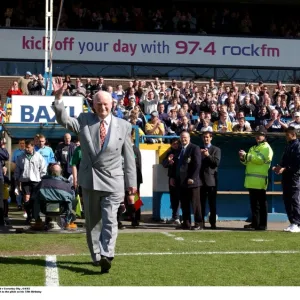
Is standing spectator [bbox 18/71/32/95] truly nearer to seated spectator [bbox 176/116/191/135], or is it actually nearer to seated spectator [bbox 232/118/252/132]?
seated spectator [bbox 176/116/191/135]

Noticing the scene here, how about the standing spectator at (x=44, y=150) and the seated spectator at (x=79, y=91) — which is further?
the seated spectator at (x=79, y=91)

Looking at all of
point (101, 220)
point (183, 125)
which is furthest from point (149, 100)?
point (101, 220)

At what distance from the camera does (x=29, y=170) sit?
1716 cm

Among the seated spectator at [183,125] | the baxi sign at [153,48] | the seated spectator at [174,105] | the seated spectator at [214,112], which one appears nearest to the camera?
the seated spectator at [183,125]

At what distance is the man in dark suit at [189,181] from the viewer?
16.3m

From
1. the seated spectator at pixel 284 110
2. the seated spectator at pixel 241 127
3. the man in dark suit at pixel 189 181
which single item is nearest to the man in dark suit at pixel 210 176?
the man in dark suit at pixel 189 181

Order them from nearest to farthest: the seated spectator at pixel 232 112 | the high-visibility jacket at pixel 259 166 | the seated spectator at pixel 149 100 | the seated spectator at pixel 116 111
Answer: the high-visibility jacket at pixel 259 166 < the seated spectator at pixel 116 111 < the seated spectator at pixel 232 112 < the seated spectator at pixel 149 100

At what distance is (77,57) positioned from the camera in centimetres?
3216

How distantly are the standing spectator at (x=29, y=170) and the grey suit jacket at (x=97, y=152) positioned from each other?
722cm

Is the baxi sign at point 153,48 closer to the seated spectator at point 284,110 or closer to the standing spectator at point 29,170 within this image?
the seated spectator at point 284,110

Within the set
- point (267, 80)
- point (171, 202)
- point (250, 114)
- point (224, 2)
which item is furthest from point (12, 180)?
point (224, 2)

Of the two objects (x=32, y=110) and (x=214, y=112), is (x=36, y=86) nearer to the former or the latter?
(x=214, y=112)

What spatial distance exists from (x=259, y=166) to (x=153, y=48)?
17259mm

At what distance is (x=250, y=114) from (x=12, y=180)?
30.5 feet
